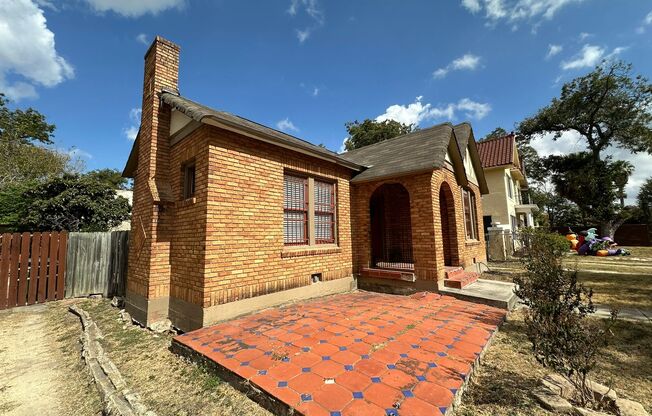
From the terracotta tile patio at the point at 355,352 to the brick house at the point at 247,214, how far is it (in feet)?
3.18

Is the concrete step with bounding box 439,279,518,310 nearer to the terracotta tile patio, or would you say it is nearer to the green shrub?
the terracotta tile patio

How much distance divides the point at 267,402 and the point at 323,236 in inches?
197

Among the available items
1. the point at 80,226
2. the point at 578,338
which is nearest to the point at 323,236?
the point at 578,338

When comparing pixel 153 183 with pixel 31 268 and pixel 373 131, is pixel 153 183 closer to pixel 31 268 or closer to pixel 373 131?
pixel 31 268

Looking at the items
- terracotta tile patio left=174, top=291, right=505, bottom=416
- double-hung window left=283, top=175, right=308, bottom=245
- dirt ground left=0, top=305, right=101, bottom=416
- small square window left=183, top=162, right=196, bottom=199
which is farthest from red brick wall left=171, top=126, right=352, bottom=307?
dirt ground left=0, top=305, right=101, bottom=416

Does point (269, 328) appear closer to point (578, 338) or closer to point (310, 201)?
point (310, 201)

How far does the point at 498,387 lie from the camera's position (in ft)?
10.7

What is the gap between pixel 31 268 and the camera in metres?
7.97

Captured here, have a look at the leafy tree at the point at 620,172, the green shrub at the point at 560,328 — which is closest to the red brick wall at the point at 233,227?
the green shrub at the point at 560,328

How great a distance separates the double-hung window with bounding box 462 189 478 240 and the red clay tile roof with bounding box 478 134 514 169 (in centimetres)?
922

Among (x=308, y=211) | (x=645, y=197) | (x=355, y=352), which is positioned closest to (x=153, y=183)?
(x=308, y=211)

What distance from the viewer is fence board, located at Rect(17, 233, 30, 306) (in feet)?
25.6

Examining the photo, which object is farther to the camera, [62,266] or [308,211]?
[62,266]

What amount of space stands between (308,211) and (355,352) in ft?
13.3
